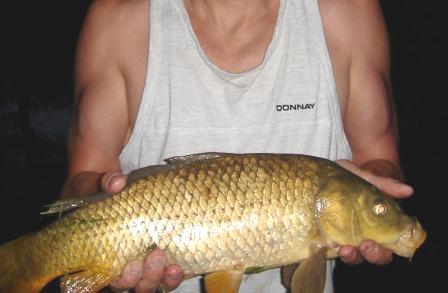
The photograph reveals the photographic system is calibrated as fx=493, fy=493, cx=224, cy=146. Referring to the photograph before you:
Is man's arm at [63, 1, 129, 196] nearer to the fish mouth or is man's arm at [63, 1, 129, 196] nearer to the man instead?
the man

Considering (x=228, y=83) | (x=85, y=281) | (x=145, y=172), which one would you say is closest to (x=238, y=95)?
(x=228, y=83)

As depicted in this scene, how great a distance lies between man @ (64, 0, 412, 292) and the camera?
1.90 meters

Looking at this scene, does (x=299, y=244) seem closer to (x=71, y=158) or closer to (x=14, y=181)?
(x=71, y=158)

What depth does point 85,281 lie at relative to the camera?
1581 mm

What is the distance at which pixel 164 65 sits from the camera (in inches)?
75.4

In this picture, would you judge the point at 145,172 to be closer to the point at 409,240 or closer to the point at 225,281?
the point at 225,281

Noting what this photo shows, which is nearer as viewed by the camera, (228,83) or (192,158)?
(192,158)

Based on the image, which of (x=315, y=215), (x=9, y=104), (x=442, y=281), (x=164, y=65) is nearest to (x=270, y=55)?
(x=164, y=65)

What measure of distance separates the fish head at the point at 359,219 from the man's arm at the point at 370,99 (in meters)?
0.23

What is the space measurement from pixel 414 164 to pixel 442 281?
7.05 ft

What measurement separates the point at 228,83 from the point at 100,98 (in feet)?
1.76

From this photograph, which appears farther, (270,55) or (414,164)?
(414,164)

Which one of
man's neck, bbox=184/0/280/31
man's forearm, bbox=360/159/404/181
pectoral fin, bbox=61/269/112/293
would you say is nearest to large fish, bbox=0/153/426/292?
pectoral fin, bbox=61/269/112/293

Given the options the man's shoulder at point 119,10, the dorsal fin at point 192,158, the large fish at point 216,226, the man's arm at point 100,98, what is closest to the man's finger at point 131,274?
the large fish at point 216,226
